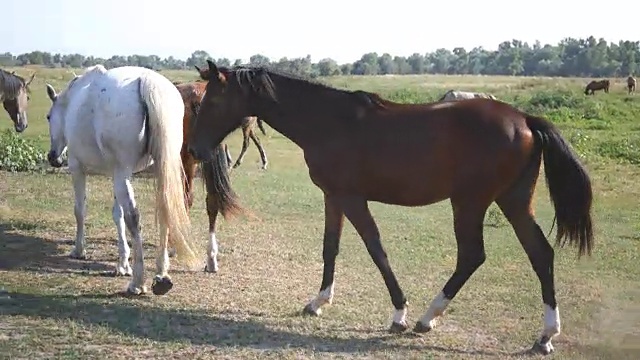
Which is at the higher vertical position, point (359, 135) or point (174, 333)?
point (359, 135)

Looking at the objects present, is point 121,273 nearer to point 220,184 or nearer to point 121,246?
point 121,246

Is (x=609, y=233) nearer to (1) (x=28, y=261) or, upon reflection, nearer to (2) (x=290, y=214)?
(2) (x=290, y=214)

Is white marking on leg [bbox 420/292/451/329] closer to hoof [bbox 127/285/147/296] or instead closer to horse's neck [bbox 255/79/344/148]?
horse's neck [bbox 255/79/344/148]

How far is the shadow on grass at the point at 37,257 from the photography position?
25.6ft

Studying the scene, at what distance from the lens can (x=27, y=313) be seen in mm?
6164

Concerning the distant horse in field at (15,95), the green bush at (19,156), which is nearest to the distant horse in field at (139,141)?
the green bush at (19,156)

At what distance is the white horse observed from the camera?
6641 millimetres

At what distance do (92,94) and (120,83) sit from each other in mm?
297

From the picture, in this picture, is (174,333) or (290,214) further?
(290,214)

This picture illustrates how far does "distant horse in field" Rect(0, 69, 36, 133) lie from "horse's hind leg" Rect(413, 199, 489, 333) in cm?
1206

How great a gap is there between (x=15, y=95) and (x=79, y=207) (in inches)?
355

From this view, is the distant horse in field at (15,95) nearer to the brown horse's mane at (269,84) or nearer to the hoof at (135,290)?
the hoof at (135,290)

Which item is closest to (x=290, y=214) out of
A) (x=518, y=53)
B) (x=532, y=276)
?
(x=532, y=276)

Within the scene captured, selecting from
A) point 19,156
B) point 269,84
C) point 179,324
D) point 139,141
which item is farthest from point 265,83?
point 19,156
